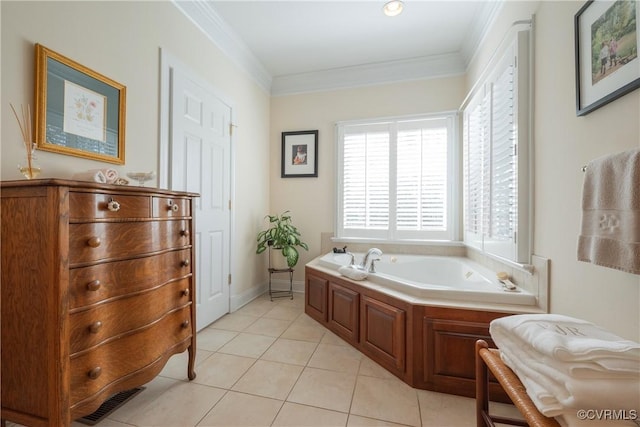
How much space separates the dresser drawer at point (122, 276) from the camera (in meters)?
1.08

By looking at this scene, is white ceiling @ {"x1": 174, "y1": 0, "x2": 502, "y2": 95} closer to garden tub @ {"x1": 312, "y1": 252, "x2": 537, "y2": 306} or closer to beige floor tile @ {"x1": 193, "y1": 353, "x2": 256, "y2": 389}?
garden tub @ {"x1": 312, "y1": 252, "x2": 537, "y2": 306}

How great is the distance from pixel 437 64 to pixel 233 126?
2476mm

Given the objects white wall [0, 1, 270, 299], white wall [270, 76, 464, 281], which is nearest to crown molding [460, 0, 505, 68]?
white wall [270, 76, 464, 281]

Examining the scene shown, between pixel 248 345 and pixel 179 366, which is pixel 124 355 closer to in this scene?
pixel 179 366

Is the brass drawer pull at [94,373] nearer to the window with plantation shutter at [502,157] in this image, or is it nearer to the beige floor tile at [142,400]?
the beige floor tile at [142,400]

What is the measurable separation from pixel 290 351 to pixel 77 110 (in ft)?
6.80

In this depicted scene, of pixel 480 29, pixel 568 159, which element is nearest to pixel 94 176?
pixel 568 159

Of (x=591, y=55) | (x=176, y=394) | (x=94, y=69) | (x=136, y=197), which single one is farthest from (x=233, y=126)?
(x=591, y=55)

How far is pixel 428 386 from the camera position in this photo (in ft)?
5.51

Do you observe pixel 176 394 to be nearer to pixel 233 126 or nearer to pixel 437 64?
pixel 233 126

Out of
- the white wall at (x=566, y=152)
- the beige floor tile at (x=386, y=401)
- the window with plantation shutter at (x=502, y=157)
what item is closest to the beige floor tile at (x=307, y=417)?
the beige floor tile at (x=386, y=401)

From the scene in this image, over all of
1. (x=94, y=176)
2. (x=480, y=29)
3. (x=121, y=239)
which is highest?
(x=480, y=29)

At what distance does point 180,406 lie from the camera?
4.99 ft

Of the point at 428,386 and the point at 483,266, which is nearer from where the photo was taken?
the point at 428,386
